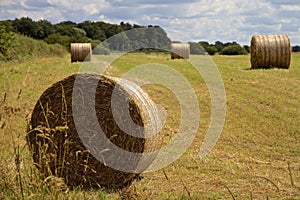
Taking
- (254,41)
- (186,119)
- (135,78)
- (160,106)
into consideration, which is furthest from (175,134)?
(254,41)

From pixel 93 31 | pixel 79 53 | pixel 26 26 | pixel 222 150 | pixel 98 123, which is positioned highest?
pixel 26 26

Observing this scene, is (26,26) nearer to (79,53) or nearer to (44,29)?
(44,29)

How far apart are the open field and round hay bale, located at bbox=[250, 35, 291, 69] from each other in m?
2.47

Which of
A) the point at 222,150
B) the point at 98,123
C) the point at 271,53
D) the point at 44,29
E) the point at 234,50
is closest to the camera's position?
the point at 98,123

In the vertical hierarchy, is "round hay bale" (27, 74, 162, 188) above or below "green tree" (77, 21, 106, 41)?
below

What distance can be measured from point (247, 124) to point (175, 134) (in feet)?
5.60

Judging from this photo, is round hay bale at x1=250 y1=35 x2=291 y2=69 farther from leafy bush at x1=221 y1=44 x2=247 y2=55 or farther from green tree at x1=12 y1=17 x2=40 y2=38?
green tree at x1=12 y1=17 x2=40 y2=38

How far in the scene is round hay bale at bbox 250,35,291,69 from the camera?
1923cm

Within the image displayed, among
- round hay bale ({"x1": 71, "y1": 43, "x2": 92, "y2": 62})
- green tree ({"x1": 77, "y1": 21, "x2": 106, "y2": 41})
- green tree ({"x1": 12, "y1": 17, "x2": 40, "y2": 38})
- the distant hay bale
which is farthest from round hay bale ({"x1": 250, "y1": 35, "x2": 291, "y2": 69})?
green tree ({"x1": 77, "y1": 21, "x2": 106, "y2": 41})

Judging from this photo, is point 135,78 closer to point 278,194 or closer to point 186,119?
point 186,119

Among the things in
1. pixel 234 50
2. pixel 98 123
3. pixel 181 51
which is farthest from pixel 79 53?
pixel 234 50

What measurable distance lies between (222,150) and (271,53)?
11364mm

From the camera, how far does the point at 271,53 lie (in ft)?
63.3

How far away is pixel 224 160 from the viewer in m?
8.03
